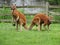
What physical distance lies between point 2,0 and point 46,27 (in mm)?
20247

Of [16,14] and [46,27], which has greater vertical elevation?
[16,14]

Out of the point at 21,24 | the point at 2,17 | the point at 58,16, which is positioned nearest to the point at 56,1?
the point at 58,16

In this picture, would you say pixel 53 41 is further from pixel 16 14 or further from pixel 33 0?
pixel 33 0

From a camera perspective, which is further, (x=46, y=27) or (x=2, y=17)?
(x=2, y=17)

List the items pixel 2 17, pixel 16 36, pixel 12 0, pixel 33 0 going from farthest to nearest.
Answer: pixel 33 0 < pixel 12 0 < pixel 2 17 < pixel 16 36

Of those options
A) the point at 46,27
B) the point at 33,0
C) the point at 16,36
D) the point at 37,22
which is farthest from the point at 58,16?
the point at 33,0

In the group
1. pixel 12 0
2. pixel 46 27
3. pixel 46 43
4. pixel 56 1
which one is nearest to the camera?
pixel 46 43

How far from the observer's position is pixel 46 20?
1189 cm

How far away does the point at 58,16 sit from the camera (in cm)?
1800

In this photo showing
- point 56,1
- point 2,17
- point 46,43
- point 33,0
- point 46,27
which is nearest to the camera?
point 46,43

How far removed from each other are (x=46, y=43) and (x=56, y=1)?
665 inches

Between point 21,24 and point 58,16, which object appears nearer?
point 21,24

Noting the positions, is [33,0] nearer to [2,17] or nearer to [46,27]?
[2,17]

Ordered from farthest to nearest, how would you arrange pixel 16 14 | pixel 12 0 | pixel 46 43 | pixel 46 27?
pixel 12 0, pixel 46 27, pixel 16 14, pixel 46 43
